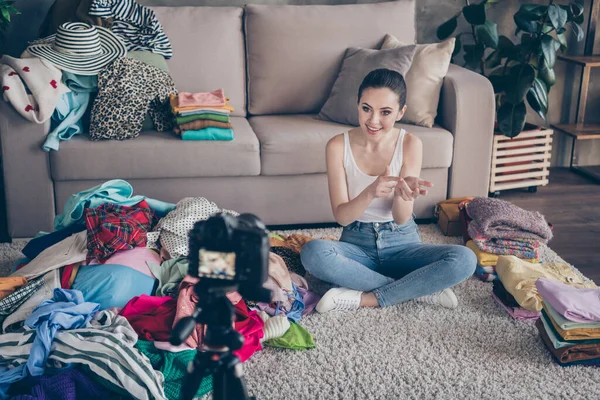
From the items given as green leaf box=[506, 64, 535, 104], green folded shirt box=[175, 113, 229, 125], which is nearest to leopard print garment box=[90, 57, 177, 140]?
green folded shirt box=[175, 113, 229, 125]

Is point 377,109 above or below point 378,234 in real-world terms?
above

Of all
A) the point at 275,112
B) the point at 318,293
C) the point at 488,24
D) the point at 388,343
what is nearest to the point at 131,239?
the point at 318,293

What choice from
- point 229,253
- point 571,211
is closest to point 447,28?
point 571,211

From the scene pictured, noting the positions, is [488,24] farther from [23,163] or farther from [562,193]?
[23,163]

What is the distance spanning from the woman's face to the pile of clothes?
566mm

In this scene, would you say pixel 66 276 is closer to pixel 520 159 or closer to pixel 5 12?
pixel 5 12

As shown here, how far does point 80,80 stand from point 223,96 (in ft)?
2.01

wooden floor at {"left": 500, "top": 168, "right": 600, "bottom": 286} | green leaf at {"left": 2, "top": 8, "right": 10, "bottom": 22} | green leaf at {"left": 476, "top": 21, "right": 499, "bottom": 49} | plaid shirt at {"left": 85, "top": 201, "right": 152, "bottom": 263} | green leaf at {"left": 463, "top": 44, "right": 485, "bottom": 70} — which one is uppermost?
green leaf at {"left": 2, "top": 8, "right": 10, "bottom": 22}

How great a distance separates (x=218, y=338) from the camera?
3.88ft

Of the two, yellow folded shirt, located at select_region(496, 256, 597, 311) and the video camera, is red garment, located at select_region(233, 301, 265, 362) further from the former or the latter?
the video camera

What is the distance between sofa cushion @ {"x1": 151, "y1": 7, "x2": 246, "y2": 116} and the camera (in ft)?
11.0

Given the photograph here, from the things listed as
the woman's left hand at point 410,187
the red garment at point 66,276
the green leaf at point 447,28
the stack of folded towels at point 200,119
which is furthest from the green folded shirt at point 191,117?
the green leaf at point 447,28

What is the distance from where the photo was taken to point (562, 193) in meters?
3.66

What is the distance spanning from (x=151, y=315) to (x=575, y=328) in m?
1.24
